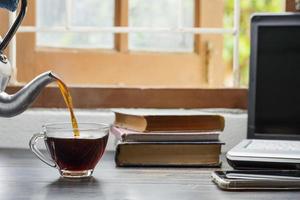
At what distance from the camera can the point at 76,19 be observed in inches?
60.7

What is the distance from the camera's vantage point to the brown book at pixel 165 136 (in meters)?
1.03

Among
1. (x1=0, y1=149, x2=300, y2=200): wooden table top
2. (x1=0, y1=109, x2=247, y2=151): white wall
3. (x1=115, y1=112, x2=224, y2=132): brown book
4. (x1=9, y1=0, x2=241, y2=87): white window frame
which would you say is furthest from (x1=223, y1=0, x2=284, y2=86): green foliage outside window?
(x1=0, y1=149, x2=300, y2=200): wooden table top

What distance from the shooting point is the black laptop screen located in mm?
1178

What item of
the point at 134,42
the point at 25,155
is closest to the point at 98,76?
the point at 134,42

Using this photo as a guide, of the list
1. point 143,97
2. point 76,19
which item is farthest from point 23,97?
point 76,19

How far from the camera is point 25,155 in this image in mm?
1169

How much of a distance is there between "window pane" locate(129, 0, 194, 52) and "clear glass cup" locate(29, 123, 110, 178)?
0.64 m

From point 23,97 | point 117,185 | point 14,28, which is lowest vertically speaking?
point 117,185

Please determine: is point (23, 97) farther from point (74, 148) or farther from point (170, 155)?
point (170, 155)

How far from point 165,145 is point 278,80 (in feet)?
0.93

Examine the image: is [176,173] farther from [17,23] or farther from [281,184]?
[17,23]

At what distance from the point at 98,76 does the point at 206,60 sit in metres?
0.27

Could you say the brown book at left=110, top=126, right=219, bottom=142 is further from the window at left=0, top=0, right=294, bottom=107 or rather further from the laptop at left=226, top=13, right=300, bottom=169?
the window at left=0, top=0, right=294, bottom=107

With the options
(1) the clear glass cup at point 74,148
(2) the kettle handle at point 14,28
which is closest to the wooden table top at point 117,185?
(1) the clear glass cup at point 74,148
